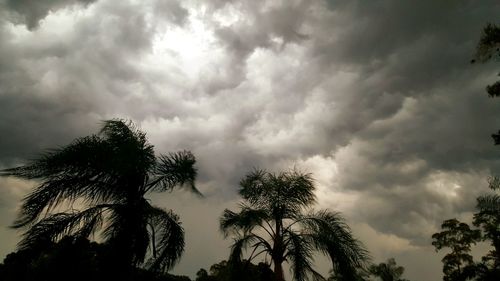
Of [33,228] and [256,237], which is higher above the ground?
[256,237]

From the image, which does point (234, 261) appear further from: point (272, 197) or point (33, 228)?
point (33, 228)

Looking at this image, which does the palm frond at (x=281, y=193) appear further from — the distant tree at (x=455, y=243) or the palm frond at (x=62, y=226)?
the distant tree at (x=455, y=243)

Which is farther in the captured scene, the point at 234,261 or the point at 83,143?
the point at 234,261

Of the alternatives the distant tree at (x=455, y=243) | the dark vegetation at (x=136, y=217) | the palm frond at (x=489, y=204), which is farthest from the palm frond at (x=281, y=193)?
the distant tree at (x=455, y=243)

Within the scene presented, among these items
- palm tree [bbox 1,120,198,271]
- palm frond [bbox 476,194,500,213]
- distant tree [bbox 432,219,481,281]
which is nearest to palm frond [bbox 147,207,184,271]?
palm tree [bbox 1,120,198,271]

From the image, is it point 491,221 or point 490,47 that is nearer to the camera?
point 490,47

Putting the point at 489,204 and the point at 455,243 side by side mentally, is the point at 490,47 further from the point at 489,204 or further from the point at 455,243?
the point at 455,243

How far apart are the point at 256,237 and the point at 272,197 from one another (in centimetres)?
166

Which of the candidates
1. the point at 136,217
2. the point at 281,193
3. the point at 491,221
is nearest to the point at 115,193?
the point at 136,217

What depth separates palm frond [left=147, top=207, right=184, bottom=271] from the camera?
9492 mm

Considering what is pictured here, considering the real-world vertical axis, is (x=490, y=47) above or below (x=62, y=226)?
above

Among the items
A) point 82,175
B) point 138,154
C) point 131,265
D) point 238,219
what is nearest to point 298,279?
point 238,219

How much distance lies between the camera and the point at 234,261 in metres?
12.5

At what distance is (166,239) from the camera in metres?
9.81
